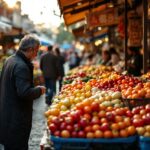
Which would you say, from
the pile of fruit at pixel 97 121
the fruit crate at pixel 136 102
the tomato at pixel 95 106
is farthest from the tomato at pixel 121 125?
the fruit crate at pixel 136 102

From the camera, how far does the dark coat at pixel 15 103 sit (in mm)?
5711

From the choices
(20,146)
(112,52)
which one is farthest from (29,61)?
(112,52)

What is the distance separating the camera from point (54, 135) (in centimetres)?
479

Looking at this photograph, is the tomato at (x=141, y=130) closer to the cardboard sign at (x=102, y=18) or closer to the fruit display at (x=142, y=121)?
the fruit display at (x=142, y=121)

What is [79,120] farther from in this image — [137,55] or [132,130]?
[137,55]

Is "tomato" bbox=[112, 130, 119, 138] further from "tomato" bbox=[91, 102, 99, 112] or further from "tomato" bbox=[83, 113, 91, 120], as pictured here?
"tomato" bbox=[91, 102, 99, 112]

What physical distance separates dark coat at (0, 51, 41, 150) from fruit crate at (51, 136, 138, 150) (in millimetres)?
1181

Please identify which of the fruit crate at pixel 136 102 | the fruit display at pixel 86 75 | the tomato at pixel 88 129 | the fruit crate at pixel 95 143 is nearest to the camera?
the fruit crate at pixel 95 143

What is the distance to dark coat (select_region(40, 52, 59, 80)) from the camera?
16.0 m

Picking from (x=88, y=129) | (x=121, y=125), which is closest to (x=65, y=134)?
(x=88, y=129)

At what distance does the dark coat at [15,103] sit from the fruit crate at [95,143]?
3.88 feet

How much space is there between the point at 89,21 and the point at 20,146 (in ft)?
23.7

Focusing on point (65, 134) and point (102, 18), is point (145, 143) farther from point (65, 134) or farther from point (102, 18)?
point (102, 18)

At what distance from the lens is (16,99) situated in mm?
5812
